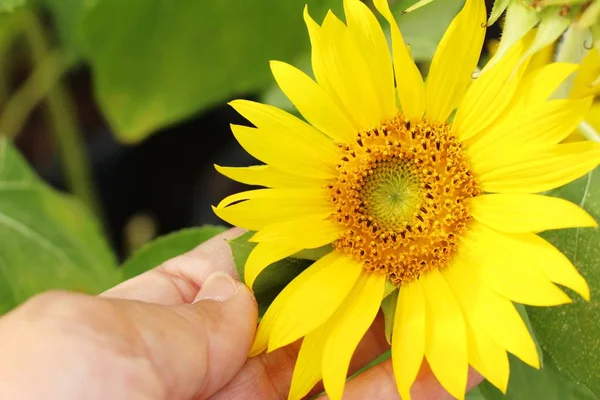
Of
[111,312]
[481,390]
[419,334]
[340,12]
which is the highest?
[340,12]

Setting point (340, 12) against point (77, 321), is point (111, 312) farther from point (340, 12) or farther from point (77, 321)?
point (340, 12)

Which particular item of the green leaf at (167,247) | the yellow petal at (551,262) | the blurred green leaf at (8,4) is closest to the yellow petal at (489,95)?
the yellow petal at (551,262)

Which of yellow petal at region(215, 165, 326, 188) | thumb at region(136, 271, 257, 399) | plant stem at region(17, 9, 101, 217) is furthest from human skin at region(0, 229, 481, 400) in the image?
plant stem at region(17, 9, 101, 217)

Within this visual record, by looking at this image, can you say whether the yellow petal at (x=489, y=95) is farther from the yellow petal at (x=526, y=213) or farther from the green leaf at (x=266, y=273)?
the green leaf at (x=266, y=273)

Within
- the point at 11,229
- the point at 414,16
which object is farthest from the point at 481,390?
the point at 11,229

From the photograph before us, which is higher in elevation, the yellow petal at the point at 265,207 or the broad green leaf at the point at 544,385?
the yellow petal at the point at 265,207

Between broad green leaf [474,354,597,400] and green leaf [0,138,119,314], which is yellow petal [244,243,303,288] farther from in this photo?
green leaf [0,138,119,314]

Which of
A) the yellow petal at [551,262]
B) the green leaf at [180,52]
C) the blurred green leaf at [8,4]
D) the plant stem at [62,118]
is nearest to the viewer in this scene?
the yellow petal at [551,262]
